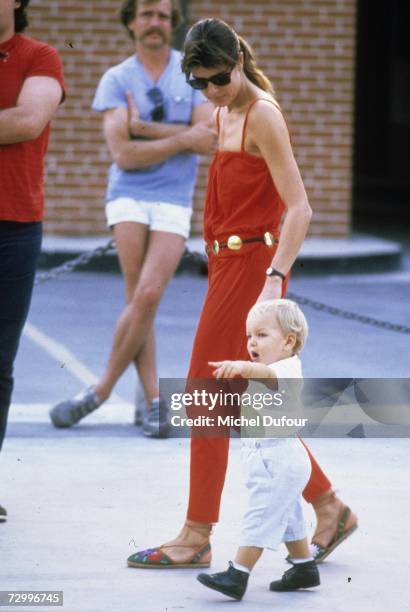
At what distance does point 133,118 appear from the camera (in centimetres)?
743

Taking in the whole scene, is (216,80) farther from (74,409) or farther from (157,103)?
(74,409)

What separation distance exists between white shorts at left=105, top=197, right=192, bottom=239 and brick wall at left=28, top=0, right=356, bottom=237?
8.01m

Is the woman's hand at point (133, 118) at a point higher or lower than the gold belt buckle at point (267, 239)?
higher

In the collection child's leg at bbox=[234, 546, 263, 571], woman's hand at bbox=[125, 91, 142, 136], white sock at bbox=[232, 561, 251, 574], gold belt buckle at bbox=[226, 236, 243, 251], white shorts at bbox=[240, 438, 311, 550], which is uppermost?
woman's hand at bbox=[125, 91, 142, 136]

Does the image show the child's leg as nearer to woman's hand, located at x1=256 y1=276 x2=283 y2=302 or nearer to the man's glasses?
woman's hand, located at x1=256 y1=276 x2=283 y2=302

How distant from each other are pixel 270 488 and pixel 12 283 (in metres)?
1.49

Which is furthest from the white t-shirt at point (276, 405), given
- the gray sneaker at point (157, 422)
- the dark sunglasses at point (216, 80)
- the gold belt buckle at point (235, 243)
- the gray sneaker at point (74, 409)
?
the gray sneaker at point (74, 409)

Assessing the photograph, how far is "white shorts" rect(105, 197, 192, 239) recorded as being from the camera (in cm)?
733

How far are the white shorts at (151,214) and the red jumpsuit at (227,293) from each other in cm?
212

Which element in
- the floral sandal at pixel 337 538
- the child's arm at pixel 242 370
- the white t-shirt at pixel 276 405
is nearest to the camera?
the child's arm at pixel 242 370

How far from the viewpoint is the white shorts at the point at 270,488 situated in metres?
4.75

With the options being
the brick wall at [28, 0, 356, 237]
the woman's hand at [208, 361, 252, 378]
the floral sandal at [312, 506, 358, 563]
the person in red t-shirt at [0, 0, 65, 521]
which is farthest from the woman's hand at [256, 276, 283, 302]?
the brick wall at [28, 0, 356, 237]

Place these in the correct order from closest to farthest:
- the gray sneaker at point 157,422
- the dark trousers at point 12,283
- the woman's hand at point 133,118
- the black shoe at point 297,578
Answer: the black shoe at point 297,578, the dark trousers at point 12,283, the gray sneaker at point 157,422, the woman's hand at point 133,118

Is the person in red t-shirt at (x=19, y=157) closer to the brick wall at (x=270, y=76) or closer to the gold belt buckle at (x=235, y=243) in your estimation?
the gold belt buckle at (x=235, y=243)
